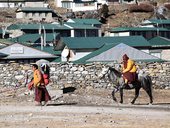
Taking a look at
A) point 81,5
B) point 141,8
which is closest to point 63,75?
point 141,8

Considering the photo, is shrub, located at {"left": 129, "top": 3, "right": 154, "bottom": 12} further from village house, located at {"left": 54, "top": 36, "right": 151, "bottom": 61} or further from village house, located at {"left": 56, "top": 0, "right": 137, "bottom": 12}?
village house, located at {"left": 54, "top": 36, "right": 151, "bottom": 61}

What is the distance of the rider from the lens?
65.6 ft

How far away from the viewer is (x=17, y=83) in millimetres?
29547

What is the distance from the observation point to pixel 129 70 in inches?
789

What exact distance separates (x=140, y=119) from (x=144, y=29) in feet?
218

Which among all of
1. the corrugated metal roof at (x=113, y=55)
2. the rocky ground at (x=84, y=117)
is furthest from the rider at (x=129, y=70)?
the corrugated metal roof at (x=113, y=55)

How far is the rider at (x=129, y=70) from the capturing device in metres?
20.0

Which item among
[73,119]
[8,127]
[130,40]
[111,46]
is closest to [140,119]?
[73,119]

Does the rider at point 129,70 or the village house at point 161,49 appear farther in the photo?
the village house at point 161,49

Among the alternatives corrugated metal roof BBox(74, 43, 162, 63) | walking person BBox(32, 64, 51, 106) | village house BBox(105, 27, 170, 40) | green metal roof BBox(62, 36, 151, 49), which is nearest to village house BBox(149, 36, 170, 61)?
green metal roof BBox(62, 36, 151, 49)

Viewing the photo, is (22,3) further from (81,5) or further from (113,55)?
(113,55)

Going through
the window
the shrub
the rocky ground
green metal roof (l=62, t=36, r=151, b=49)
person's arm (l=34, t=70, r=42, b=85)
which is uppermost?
the window

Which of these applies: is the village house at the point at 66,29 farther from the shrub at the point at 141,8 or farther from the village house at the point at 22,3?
the village house at the point at 22,3

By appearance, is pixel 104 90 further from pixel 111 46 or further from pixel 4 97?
pixel 111 46
